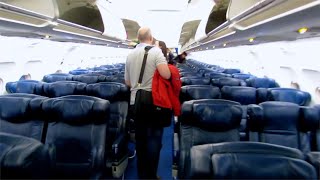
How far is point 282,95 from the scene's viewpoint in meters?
5.11

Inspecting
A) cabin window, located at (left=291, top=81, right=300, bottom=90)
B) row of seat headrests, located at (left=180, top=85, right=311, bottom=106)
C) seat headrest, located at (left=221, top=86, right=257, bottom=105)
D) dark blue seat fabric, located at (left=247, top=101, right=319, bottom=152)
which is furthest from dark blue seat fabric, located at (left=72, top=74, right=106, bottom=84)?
cabin window, located at (left=291, top=81, right=300, bottom=90)

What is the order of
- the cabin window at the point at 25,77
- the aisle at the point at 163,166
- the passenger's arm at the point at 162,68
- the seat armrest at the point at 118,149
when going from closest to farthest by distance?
the passenger's arm at the point at 162,68
the seat armrest at the point at 118,149
the aisle at the point at 163,166
the cabin window at the point at 25,77

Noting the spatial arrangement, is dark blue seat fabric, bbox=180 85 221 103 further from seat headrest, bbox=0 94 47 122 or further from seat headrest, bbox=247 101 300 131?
seat headrest, bbox=0 94 47 122

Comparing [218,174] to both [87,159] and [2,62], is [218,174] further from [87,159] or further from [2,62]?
[2,62]

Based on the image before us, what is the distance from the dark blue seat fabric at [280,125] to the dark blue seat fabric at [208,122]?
0.33m

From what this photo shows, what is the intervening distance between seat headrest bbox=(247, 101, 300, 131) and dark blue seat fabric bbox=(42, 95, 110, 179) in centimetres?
163

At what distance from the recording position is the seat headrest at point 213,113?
10.5 ft

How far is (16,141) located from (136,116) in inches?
81.6

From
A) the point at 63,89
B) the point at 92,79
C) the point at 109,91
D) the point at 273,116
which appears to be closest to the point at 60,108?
the point at 109,91

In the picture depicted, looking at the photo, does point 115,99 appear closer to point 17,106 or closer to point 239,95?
point 17,106

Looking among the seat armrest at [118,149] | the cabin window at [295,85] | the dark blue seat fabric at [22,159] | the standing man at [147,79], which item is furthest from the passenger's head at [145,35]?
the cabin window at [295,85]

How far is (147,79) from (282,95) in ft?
8.73

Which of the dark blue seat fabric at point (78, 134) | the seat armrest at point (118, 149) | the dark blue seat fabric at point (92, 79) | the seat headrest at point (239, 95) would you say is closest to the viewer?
the dark blue seat fabric at point (78, 134)

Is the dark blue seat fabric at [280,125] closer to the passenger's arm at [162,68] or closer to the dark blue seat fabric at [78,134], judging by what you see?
the passenger's arm at [162,68]
